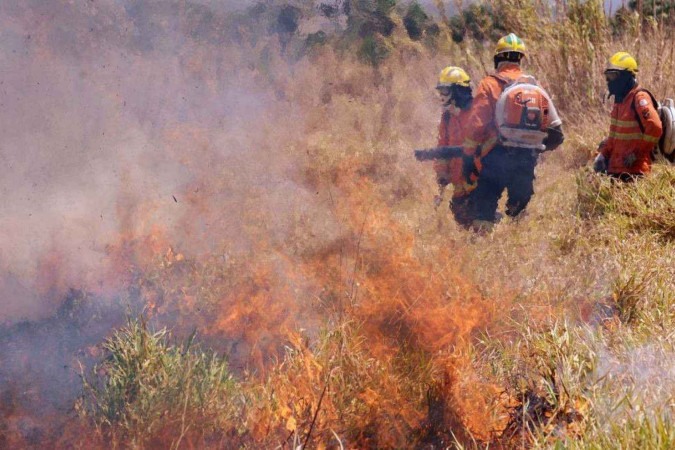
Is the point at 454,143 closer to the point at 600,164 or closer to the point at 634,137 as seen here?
the point at 600,164

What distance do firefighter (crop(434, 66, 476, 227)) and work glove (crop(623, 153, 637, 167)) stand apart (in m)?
1.19

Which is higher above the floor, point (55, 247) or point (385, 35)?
point (385, 35)

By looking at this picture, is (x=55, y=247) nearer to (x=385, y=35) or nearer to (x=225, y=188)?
(x=225, y=188)

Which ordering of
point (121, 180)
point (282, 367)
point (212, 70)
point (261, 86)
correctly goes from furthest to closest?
point (261, 86)
point (212, 70)
point (121, 180)
point (282, 367)

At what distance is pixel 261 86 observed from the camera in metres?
7.67

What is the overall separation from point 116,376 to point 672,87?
6352mm

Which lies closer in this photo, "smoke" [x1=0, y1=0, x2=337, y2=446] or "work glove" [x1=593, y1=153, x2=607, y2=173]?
"smoke" [x1=0, y1=0, x2=337, y2=446]

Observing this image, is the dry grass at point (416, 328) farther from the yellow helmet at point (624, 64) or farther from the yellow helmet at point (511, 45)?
the yellow helmet at point (511, 45)

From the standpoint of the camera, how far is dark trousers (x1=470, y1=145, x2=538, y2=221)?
4867 millimetres

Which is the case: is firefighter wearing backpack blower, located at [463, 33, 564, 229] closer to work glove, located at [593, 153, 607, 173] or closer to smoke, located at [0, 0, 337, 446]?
work glove, located at [593, 153, 607, 173]

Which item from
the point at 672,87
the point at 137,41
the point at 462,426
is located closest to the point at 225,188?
the point at 137,41

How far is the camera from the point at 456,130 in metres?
5.36

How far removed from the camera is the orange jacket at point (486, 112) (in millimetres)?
4773

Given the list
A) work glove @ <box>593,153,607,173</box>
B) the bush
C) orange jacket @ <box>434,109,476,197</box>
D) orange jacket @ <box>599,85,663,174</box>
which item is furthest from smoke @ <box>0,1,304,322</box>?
orange jacket @ <box>599,85,663,174</box>
